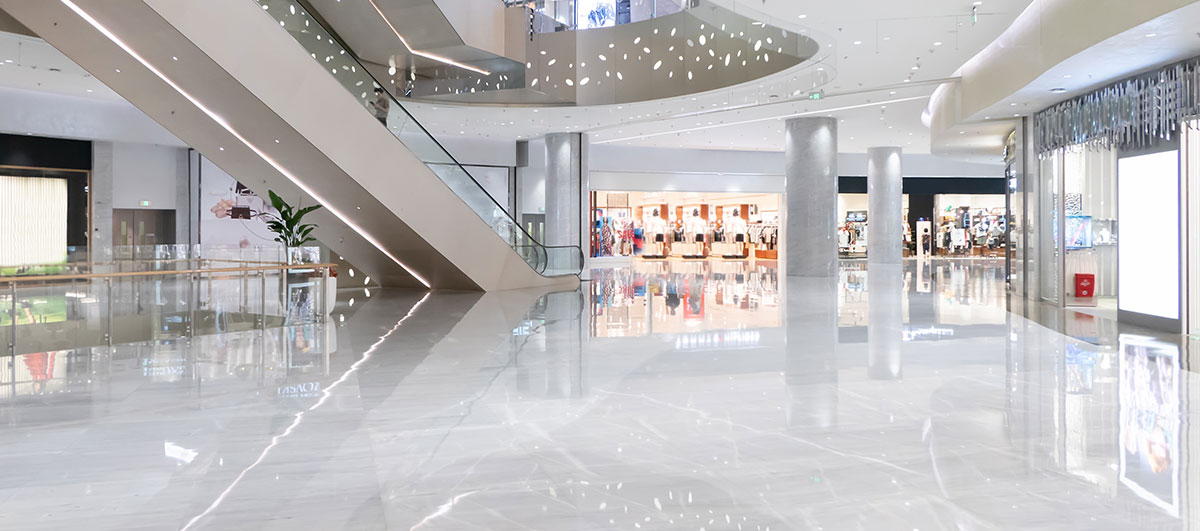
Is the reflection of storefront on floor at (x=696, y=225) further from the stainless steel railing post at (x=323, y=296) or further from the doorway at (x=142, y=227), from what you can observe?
the stainless steel railing post at (x=323, y=296)

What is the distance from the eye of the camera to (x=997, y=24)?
1118 centimetres

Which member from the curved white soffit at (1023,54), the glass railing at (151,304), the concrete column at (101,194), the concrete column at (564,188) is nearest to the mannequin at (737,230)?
the concrete column at (564,188)

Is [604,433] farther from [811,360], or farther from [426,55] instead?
[426,55]

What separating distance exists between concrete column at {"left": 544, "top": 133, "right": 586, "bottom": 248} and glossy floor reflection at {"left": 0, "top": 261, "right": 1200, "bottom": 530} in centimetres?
1351

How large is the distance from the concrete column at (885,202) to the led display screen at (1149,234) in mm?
16789

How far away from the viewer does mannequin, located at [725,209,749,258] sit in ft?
119

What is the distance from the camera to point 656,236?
36625mm

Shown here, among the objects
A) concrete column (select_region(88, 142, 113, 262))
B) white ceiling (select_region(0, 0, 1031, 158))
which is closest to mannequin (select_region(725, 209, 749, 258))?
white ceiling (select_region(0, 0, 1031, 158))

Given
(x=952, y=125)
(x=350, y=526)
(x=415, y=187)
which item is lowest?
(x=350, y=526)

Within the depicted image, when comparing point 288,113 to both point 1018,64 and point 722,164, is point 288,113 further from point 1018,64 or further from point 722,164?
point 722,164

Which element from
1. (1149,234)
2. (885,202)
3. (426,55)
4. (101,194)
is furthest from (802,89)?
(101,194)

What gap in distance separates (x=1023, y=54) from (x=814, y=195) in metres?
9.31

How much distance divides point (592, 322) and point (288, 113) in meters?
4.21

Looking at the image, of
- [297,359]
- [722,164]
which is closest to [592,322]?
[297,359]
